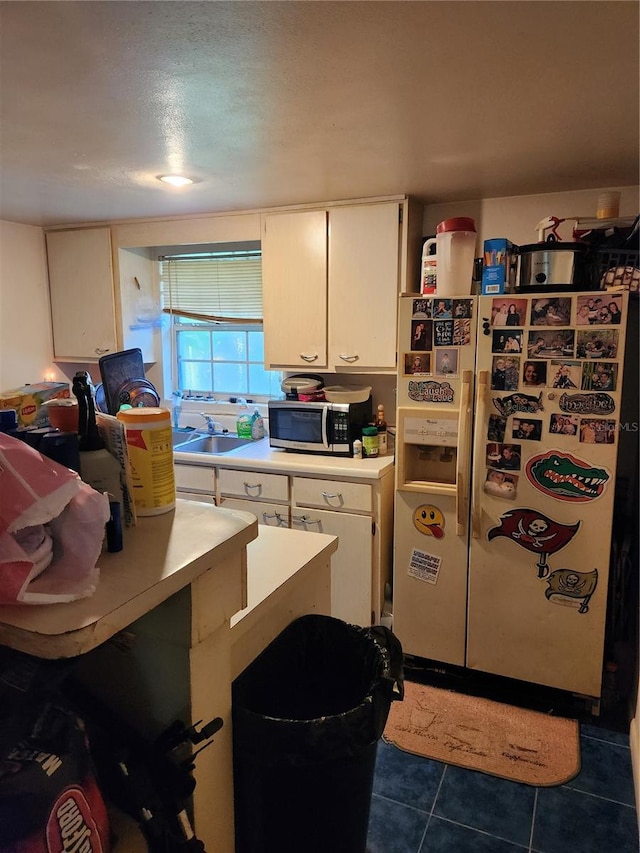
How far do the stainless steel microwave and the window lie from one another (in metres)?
0.55

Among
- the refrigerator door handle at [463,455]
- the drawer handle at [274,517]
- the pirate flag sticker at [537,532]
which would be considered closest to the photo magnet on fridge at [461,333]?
the refrigerator door handle at [463,455]

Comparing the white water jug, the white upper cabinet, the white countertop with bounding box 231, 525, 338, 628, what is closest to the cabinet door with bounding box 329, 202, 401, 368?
the white upper cabinet

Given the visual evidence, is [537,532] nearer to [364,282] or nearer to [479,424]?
[479,424]

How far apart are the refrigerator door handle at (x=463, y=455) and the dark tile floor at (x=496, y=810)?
3.00 feet

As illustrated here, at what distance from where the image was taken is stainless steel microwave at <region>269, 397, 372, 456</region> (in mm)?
2818

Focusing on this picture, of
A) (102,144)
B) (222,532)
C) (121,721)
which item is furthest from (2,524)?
(102,144)

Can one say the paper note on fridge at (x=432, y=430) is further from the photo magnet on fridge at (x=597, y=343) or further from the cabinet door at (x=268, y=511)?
the cabinet door at (x=268, y=511)

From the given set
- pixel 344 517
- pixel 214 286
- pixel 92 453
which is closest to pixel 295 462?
pixel 344 517

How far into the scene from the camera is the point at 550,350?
84.4 inches

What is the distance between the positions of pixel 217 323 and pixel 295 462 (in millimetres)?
1256

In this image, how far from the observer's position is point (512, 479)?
225 centimetres

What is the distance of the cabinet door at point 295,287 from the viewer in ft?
9.34

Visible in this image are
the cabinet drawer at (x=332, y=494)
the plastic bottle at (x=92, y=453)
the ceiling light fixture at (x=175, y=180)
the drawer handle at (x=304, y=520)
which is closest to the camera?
the plastic bottle at (x=92, y=453)

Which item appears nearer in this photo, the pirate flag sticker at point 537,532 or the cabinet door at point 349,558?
the pirate flag sticker at point 537,532
